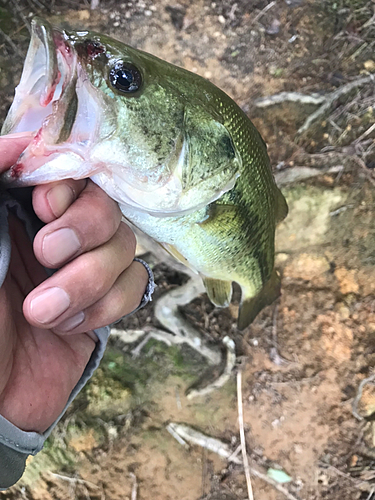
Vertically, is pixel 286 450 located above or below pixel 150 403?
below

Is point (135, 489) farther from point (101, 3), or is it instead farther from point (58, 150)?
point (101, 3)

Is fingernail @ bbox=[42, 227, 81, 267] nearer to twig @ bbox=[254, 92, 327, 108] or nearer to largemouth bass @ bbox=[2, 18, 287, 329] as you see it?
largemouth bass @ bbox=[2, 18, 287, 329]

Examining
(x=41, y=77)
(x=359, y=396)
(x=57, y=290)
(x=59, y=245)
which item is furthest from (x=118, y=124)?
(x=359, y=396)

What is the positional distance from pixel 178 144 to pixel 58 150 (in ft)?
1.07

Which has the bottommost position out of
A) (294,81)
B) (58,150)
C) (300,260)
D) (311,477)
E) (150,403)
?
(311,477)

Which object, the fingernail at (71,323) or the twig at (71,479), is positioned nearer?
the fingernail at (71,323)

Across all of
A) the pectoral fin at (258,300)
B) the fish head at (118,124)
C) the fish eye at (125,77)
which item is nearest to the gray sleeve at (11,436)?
the fish head at (118,124)

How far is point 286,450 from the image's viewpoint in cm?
227

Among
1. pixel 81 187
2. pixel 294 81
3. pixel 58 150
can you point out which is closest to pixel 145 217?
pixel 81 187

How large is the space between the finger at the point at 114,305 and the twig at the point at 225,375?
1.20m

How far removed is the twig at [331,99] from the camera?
7.51 ft

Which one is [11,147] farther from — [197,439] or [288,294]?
[197,439]

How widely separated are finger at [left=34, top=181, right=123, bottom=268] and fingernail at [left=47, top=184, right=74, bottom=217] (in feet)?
0.05

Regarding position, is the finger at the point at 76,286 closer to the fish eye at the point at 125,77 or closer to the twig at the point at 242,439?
the fish eye at the point at 125,77
